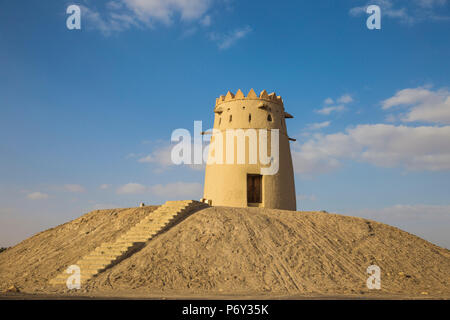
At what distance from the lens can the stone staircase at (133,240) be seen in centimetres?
1597

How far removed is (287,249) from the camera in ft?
57.9

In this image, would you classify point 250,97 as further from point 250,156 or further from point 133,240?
point 133,240

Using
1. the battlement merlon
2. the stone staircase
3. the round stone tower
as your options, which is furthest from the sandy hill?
the battlement merlon

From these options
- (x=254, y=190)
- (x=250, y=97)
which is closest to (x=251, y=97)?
(x=250, y=97)

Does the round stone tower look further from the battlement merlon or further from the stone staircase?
the stone staircase

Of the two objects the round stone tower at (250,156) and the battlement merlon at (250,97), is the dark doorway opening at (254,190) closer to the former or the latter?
the round stone tower at (250,156)

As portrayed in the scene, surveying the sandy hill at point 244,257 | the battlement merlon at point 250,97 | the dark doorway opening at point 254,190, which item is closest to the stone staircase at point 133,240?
the sandy hill at point 244,257

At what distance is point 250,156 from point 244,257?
10744 mm

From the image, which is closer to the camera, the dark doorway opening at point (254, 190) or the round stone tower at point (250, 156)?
the round stone tower at point (250, 156)

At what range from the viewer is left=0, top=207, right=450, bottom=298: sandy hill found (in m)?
14.8

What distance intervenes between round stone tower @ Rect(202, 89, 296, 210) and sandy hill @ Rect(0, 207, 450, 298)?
15.3 ft

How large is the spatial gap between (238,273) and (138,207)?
901 centimetres

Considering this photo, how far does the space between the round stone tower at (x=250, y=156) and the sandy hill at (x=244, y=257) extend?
4674 mm

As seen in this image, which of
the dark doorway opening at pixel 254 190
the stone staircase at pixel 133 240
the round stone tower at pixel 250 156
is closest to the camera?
the stone staircase at pixel 133 240
